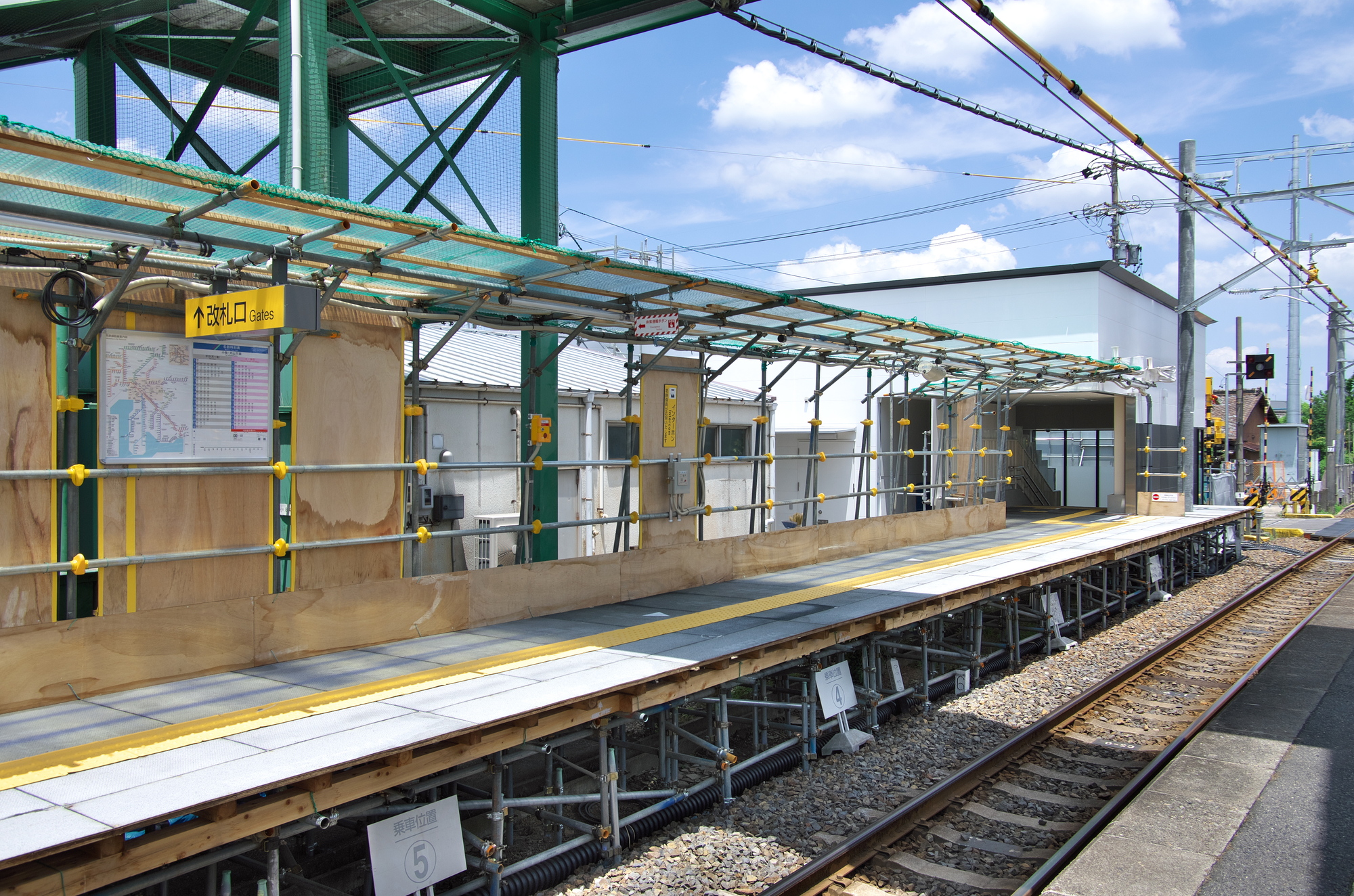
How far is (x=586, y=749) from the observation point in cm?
824

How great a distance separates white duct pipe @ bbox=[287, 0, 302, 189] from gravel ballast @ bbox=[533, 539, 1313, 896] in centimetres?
692

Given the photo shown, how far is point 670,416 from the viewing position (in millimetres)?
9945

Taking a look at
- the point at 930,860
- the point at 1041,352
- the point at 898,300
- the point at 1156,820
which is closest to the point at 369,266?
the point at 930,860

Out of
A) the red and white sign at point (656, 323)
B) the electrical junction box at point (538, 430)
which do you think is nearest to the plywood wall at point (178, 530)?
the electrical junction box at point (538, 430)

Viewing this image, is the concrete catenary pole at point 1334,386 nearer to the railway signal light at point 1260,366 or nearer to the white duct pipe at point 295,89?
the railway signal light at point 1260,366

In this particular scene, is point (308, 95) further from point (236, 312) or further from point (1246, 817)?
point (1246, 817)

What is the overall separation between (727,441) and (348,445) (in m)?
12.5

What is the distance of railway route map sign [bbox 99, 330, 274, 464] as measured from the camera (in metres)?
5.76

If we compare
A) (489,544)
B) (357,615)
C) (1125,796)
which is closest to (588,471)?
(489,544)

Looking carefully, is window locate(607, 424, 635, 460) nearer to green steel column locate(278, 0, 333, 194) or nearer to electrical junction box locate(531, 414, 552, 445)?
electrical junction box locate(531, 414, 552, 445)

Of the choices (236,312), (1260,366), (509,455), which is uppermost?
(1260,366)

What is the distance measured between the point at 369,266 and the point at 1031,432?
74.2 ft

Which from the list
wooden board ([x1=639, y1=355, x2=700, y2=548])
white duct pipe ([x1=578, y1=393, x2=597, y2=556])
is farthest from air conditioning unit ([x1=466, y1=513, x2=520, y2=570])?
wooden board ([x1=639, y1=355, x2=700, y2=548])

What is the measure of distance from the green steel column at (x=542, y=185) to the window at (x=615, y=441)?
179 inches
